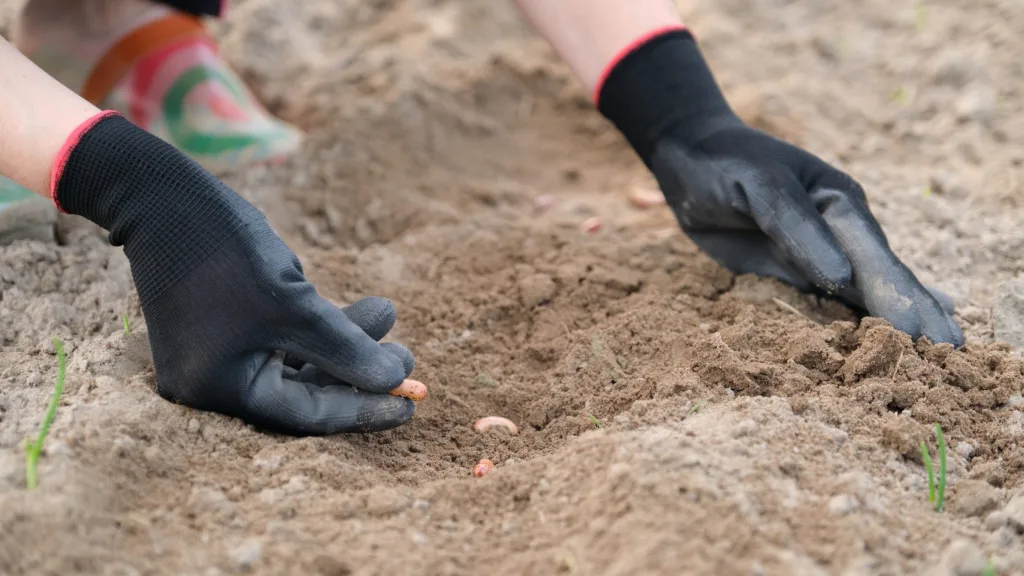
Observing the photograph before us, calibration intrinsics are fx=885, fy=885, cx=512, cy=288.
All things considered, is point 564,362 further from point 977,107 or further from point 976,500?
point 977,107

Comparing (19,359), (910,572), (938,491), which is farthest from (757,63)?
(19,359)

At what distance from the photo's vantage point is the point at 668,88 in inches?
84.6

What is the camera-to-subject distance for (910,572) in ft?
4.25

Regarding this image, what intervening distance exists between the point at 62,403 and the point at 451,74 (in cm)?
197

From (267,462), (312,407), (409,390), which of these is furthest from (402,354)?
(267,462)

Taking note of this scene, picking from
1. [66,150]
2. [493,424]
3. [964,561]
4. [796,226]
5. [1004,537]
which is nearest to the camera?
[964,561]

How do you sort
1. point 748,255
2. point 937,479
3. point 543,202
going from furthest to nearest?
point 543,202 → point 748,255 → point 937,479

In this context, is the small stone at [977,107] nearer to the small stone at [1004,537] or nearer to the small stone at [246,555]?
the small stone at [1004,537]

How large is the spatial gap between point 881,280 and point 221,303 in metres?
1.31

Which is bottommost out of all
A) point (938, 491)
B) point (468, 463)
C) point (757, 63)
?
point (468, 463)

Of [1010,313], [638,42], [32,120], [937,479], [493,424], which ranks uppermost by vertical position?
[638,42]

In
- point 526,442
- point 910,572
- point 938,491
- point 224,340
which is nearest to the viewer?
point 910,572

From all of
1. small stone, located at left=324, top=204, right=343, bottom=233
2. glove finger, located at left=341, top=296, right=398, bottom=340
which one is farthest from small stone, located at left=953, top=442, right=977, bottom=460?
small stone, located at left=324, top=204, right=343, bottom=233

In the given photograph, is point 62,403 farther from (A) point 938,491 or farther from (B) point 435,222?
(A) point 938,491
